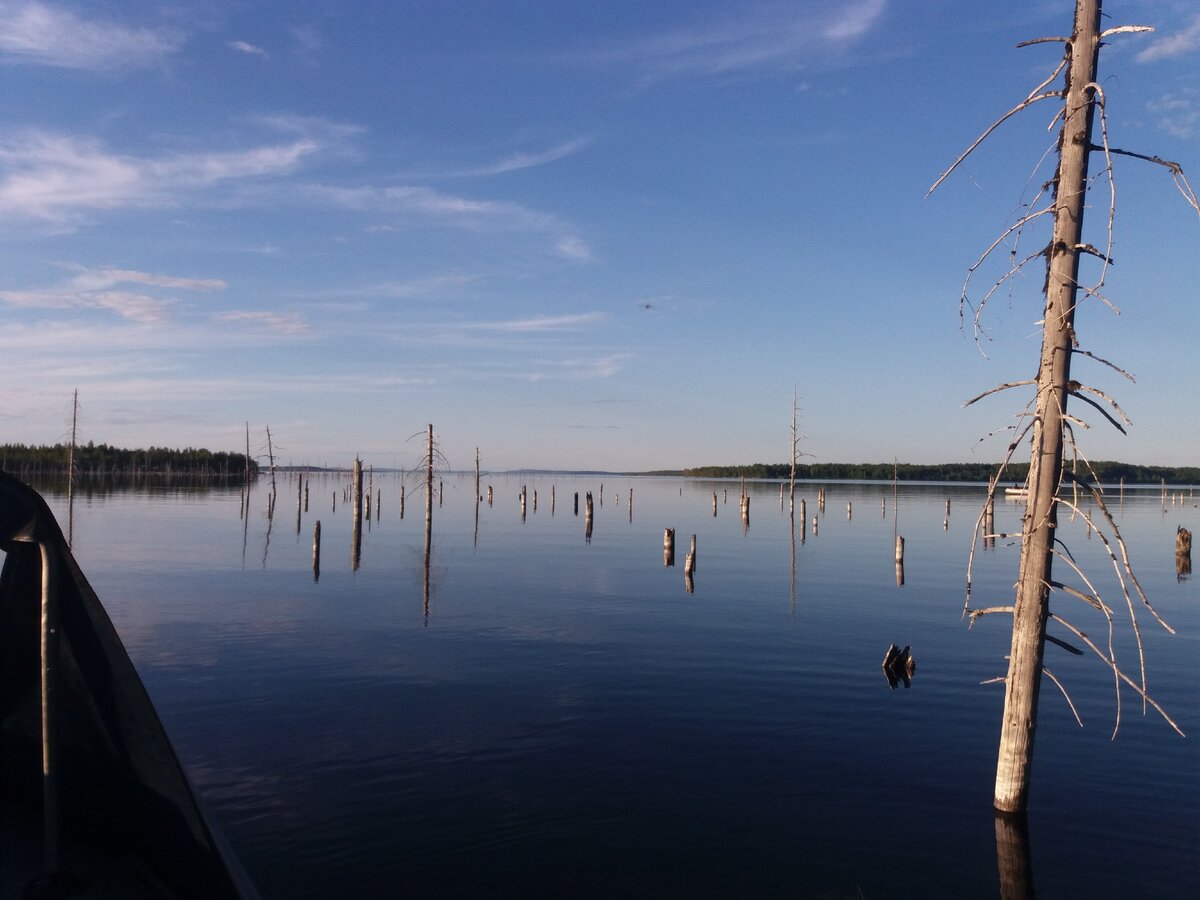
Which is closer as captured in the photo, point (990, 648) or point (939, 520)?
point (990, 648)

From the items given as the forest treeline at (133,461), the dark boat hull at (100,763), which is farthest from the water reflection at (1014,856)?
the forest treeline at (133,461)

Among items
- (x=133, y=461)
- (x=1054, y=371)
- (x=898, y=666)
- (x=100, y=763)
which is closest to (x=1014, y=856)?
(x=1054, y=371)

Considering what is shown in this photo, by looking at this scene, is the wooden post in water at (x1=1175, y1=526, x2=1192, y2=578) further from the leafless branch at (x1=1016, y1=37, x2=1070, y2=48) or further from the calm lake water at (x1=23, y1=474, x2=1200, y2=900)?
the leafless branch at (x1=1016, y1=37, x2=1070, y2=48)

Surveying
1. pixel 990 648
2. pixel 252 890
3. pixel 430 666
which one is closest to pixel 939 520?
pixel 990 648

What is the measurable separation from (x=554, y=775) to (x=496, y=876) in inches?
110

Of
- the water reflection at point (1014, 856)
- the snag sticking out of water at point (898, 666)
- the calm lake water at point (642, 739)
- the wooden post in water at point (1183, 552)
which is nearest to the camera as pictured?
the water reflection at point (1014, 856)

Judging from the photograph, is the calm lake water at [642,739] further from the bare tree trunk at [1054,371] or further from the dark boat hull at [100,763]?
the dark boat hull at [100,763]

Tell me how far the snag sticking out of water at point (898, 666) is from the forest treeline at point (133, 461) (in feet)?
497

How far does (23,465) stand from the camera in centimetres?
13525

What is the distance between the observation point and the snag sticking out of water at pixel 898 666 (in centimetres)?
1684

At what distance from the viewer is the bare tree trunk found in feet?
29.2

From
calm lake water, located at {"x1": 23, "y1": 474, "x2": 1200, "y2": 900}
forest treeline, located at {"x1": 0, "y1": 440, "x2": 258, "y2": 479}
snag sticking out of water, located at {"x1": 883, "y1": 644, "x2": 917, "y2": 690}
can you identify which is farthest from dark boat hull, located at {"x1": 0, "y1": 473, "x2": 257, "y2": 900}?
forest treeline, located at {"x1": 0, "y1": 440, "x2": 258, "y2": 479}

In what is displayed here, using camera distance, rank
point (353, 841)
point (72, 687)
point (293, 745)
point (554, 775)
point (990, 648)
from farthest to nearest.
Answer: point (990, 648) → point (293, 745) → point (554, 775) → point (353, 841) → point (72, 687)

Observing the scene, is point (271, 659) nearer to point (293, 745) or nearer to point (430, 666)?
point (430, 666)
